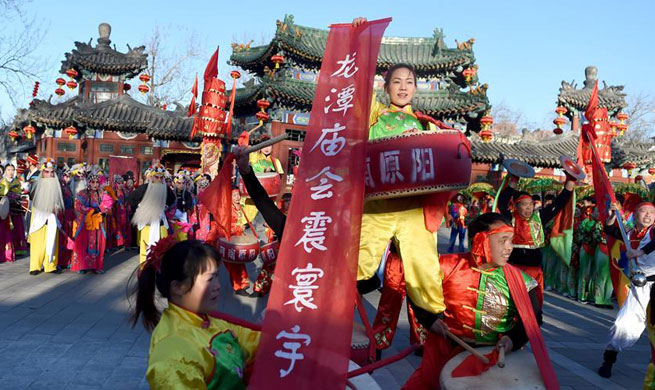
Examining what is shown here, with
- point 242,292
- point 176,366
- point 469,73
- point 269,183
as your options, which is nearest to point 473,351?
point 176,366

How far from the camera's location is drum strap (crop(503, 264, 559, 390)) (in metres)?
2.56

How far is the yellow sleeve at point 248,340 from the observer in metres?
2.25

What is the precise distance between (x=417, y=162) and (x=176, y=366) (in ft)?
6.00

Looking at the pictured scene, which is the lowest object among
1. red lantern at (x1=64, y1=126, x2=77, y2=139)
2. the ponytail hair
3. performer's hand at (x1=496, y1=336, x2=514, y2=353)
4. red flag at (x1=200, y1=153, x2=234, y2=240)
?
performer's hand at (x1=496, y1=336, x2=514, y2=353)

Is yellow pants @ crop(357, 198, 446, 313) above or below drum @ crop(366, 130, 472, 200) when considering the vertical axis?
below

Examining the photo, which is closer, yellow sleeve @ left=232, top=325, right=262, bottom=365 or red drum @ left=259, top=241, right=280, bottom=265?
yellow sleeve @ left=232, top=325, right=262, bottom=365

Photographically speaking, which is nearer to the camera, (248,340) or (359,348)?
(248,340)

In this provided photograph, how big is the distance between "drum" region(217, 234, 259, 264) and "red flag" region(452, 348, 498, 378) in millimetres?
4751

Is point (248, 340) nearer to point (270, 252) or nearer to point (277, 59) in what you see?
point (270, 252)

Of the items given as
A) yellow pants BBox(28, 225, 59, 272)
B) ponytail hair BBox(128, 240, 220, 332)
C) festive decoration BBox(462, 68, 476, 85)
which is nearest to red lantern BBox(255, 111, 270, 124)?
festive decoration BBox(462, 68, 476, 85)

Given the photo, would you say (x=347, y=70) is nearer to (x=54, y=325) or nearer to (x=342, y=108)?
(x=342, y=108)

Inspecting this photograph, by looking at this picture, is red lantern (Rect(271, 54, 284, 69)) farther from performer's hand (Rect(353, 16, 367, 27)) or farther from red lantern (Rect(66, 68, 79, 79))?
performer's hand (Rect(353, 16, 367, 27))

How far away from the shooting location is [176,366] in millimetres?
1815

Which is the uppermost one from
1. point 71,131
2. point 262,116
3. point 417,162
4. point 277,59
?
point 277,59
